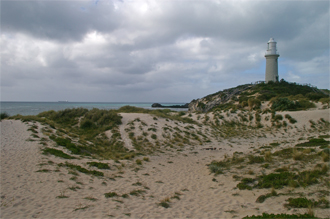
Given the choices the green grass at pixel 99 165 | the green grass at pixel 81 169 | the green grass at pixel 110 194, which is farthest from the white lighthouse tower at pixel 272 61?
the green grass at pixel 110 194

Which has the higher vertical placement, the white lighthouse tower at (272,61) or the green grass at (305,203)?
the white lighthouse tower at (272,61)

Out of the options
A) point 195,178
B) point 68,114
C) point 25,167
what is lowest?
point 195,178

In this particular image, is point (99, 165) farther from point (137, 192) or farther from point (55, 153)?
point (137, 192)

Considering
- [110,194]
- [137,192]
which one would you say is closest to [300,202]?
[137,192]

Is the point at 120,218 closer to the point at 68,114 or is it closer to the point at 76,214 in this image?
the point at 76,214

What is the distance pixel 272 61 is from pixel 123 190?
57.9m

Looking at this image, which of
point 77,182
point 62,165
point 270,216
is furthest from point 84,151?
point 270,216

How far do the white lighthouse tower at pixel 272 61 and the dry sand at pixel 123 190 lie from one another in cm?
5167

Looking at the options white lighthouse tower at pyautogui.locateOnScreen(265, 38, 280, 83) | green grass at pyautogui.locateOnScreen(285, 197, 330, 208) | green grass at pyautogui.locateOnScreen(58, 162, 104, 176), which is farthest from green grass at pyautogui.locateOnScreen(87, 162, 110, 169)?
white lighthouse tower at pyautogui.locateOnScreen(265, 38, 280, 83)

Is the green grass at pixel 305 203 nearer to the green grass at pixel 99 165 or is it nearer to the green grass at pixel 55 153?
the green grass at pixel 99 165

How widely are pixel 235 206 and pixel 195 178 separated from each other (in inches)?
127

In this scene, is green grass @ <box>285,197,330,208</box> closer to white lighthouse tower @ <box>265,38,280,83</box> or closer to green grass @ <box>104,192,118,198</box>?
green grass @ <box>104,192,118,198</box>

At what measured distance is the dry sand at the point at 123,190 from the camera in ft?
18.2

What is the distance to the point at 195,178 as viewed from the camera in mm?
9109
